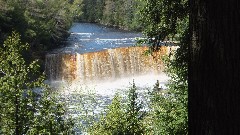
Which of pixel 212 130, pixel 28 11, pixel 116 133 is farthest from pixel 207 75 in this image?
pixel 28 11

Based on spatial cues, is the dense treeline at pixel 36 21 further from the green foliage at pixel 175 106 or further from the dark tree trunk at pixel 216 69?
the dark tree trunk at pixel 216 69

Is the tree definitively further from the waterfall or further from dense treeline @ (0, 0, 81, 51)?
dense treeline @ (0, 0, 81, 51)

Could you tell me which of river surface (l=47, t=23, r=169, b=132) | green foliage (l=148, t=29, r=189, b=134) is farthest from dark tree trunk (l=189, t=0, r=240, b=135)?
river surface (l=47, t=23, r=169, b=132)

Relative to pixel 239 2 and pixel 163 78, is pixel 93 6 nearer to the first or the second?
pixel 163 78

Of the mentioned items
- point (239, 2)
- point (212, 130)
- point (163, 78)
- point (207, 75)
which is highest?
point (239, 2)

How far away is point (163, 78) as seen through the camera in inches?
1067

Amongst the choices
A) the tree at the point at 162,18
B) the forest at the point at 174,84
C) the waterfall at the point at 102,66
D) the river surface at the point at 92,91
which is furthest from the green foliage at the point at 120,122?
Result: the waterfall at the point at 102,66

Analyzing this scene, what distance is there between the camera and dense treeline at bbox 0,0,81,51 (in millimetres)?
29641

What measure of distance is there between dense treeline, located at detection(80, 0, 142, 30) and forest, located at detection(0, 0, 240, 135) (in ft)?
125

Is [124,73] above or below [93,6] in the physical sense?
below

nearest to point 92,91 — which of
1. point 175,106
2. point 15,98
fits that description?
point 15,98

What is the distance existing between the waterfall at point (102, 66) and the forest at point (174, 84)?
5.39 metres

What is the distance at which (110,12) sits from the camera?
66.7 meters

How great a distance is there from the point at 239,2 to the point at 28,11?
35.7 meters
